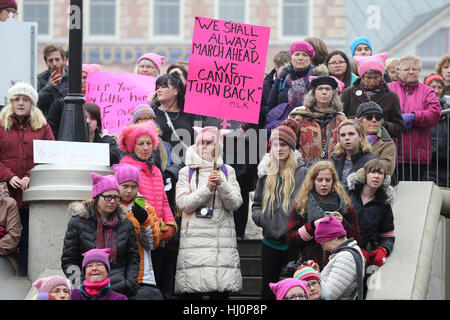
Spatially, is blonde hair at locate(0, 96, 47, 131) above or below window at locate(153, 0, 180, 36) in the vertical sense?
below

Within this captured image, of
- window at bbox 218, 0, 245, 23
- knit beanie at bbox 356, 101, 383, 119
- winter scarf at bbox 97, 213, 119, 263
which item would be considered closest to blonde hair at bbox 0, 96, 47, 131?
winter scarf at bbox 97, 213, 119, 263

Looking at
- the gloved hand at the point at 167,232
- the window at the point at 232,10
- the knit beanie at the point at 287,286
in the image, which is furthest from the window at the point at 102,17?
the knit beanie at the point at 287,286

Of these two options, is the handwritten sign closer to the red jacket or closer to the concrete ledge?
the red jacket

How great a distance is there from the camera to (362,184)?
370 inches

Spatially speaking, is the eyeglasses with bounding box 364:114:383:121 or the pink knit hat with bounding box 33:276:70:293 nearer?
the pink knit hat with bounding box 33:276:70:293

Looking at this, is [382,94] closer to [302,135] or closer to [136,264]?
[302,135]

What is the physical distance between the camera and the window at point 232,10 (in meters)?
48.6

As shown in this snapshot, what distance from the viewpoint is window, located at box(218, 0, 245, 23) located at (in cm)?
4859

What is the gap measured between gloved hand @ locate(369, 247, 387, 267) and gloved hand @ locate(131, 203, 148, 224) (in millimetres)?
1884

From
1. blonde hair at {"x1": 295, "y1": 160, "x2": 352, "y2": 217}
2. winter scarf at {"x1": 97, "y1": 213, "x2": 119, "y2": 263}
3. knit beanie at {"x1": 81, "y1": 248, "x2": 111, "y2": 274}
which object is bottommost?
knit beanie at {"x1": 81, "y1": 248, "x2": 111, "y2": 274}

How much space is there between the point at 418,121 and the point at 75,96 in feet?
12.1

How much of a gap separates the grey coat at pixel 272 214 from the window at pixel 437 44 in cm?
4659

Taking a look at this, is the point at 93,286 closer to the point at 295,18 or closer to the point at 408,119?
the point at 408,119
